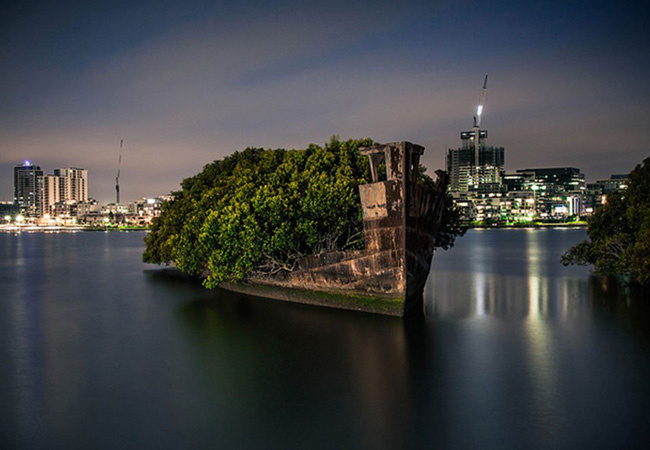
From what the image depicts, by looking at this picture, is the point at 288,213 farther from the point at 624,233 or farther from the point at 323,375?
the point at 624,233

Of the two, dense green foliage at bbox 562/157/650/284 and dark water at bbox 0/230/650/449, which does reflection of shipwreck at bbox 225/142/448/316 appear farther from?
dense green foliage at bbox 562/157/650/284

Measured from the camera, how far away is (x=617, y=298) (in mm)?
25781

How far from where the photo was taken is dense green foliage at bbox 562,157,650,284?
2214cm

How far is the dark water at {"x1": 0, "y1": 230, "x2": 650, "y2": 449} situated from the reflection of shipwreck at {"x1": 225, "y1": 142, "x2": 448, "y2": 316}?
84cm

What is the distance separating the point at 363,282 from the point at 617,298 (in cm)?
1517

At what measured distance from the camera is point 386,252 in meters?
19.0

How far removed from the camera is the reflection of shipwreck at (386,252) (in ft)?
61.4

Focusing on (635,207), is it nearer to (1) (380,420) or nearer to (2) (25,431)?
(1) (380,420)

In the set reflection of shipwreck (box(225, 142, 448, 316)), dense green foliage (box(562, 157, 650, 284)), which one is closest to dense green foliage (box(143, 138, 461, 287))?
reflection of shipwreck (box(225, 142, 448, 316))

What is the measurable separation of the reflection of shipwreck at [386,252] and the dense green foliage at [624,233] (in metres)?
9.57

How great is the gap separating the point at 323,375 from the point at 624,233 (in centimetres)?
2337

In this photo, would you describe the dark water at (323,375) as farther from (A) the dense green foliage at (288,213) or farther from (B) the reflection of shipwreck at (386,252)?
(A) the dense green foliage at (288,213)

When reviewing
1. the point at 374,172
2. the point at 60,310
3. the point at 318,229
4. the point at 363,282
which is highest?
the point at 374,172

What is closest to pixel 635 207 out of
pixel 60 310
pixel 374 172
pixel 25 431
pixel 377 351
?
pixel 374 172
